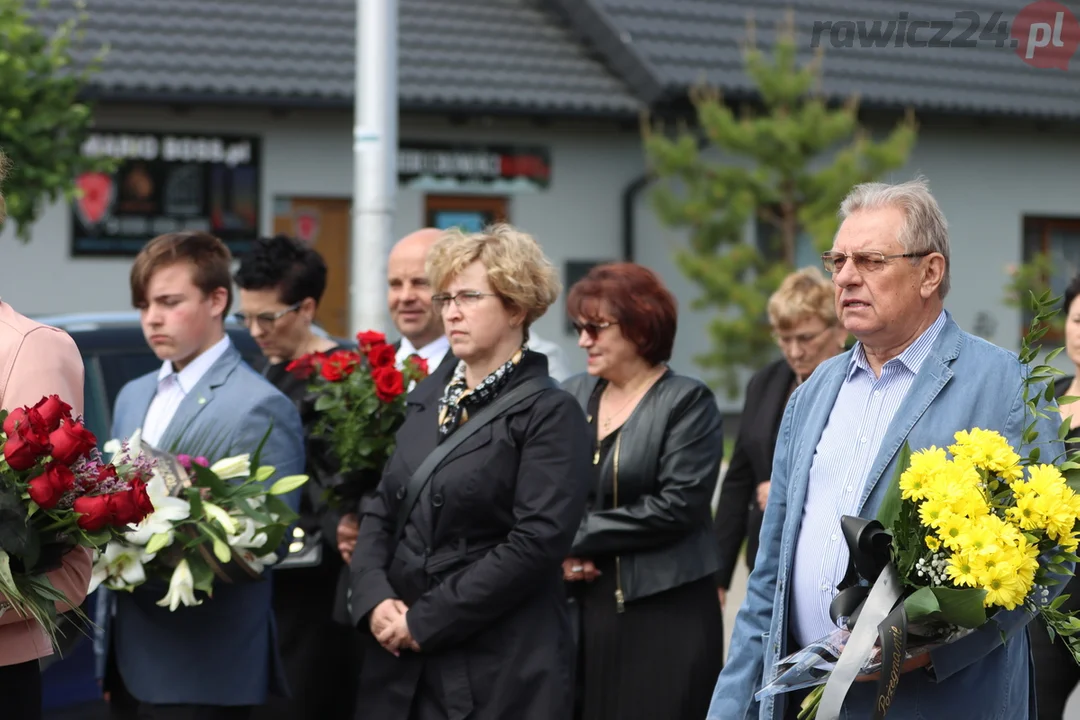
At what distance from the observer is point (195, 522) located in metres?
4.24

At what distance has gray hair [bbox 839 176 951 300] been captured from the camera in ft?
11.1

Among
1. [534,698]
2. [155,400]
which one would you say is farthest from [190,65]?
[534,698]

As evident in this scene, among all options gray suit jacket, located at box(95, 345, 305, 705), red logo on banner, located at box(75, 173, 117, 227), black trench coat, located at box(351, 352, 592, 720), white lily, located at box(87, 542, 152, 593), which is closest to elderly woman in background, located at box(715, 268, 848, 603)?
black trench coat, located at box(351, 352, 592, 720)

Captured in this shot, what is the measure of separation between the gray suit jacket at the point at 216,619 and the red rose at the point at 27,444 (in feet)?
5.00

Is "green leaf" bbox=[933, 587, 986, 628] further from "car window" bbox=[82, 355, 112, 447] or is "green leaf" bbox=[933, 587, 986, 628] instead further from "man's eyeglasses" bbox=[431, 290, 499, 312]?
"car window" bbox=[82, 355, 112, 447]

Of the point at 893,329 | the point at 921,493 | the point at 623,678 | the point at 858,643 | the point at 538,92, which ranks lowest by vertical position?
the point at 623,678

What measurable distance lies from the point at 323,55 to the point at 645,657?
12313mm

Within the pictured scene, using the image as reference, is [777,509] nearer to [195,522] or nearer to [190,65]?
[195,522]

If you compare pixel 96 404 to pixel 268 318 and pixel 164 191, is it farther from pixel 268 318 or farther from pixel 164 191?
pixel 164 191

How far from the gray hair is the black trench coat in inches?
43.8

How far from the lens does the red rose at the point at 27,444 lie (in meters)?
2.91

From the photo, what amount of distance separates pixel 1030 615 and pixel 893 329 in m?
0.69

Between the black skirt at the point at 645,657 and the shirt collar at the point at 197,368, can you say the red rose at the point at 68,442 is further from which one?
the black skirt at the point at 645,657

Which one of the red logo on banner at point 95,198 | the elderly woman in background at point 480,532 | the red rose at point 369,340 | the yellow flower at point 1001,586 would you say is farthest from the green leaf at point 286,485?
the red logo on banner at point 95,198
